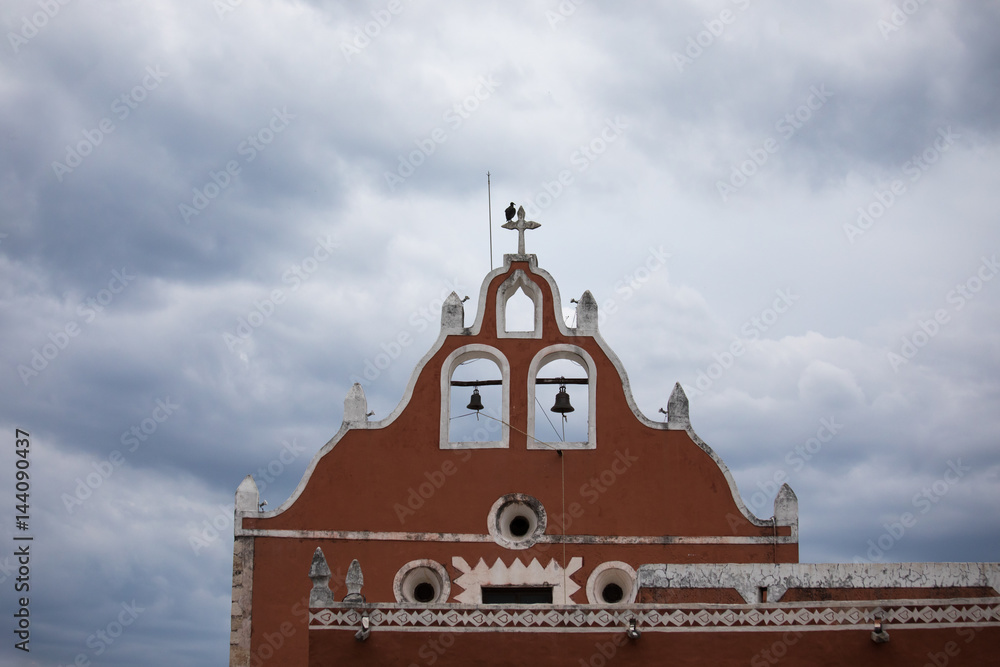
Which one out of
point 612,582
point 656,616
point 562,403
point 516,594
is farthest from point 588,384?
point 656,616

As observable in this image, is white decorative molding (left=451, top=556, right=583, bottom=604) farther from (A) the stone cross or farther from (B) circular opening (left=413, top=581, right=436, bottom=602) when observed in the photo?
(A) the stone cross

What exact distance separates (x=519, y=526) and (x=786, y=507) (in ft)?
15.6

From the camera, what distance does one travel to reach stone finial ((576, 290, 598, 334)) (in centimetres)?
2397

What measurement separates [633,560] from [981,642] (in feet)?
20.1

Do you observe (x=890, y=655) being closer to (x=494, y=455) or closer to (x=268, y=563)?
(x=494, y=455)

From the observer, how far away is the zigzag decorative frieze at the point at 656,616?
18.7 m

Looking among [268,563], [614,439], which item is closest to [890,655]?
[614,439]

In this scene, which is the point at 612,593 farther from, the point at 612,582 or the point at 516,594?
the point at 516,594

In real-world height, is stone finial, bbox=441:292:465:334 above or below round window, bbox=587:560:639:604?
above

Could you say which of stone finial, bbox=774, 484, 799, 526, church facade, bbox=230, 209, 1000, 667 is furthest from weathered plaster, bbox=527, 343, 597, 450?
stone finial, bbox=774, 484, 799, 526

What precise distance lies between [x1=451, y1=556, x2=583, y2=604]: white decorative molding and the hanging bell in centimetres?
284

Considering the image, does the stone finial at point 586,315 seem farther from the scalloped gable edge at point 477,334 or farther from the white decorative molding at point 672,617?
the white decorative molding at point 672,617

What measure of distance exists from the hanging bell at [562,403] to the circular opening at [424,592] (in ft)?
11.3

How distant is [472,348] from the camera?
78.3ft
